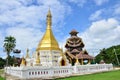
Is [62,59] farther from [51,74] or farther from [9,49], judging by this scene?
[9,49]

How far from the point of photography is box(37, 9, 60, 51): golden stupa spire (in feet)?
120

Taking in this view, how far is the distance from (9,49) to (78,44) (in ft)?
62.1

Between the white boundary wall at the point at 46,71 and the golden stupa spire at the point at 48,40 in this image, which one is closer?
the white boundary wall at the point at 46,71

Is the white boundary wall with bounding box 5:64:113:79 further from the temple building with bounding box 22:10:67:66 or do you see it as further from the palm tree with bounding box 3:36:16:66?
the palm tree with bounding box 3:36:16:66

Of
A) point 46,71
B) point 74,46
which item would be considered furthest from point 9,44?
point 46,71

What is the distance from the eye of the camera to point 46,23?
40.2m

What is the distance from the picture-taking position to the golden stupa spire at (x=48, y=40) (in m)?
36.6

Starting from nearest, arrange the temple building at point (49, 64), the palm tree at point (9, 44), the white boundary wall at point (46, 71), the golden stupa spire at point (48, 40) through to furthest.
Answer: the white boundary wall at point (46, 71), the temple building at point (49, 64), the golden stupa spire at point (48, 40), the palm tree at point (9, 44)

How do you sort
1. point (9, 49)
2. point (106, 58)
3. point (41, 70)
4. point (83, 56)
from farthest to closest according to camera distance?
point (106, 58), point (9, 49), point (83, 56), point (41, 70)

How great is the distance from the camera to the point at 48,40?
3766 centimetres

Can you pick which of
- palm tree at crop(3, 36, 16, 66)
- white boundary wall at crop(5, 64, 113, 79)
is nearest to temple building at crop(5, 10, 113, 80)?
white boundary wall at crop(5, 64, 113, 79)

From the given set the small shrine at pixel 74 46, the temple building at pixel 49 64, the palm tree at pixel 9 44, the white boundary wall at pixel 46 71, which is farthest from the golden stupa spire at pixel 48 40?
the palm tree at pixel 9 44

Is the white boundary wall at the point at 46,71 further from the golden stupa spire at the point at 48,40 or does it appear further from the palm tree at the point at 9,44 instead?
the palm tree at the point at 9,44

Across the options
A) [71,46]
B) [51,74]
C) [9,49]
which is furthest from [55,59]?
[9,49]
